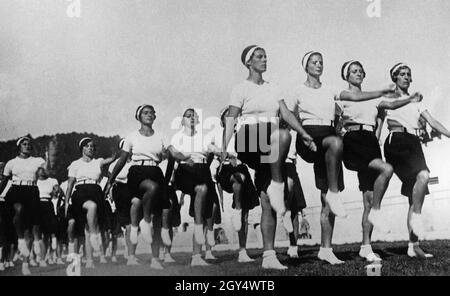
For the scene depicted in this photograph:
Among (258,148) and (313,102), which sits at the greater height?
(313,102)

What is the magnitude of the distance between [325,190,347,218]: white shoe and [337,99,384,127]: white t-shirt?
712 mm

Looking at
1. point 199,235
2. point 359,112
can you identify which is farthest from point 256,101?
point 199,235

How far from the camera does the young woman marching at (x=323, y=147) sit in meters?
5.24

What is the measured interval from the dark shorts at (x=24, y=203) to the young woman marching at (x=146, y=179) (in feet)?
2.70

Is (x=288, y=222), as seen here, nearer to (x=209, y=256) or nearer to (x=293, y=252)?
(x=293, y=252)

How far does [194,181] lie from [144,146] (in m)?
0.61

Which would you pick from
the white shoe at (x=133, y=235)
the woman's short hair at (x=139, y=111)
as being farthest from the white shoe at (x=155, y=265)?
the woman's short hair at (x=139, y=111)

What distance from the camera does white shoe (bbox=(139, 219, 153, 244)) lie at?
17.5 ft

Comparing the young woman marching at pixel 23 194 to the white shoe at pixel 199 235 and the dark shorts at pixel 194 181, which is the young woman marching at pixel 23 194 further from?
the white shoe at pixel 199 235

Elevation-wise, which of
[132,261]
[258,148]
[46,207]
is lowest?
[132,261]

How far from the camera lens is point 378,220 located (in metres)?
5.32

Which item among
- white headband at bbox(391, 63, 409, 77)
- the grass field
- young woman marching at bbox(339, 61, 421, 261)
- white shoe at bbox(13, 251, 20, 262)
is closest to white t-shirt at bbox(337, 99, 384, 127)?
young woman marching at bbox(339, 61, 421, 261)

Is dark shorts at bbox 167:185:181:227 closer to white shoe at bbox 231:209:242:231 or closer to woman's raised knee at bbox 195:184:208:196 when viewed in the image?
woman's raised knee at bbox 195:184:208:196

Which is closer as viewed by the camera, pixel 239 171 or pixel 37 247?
pixel 239 171
